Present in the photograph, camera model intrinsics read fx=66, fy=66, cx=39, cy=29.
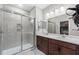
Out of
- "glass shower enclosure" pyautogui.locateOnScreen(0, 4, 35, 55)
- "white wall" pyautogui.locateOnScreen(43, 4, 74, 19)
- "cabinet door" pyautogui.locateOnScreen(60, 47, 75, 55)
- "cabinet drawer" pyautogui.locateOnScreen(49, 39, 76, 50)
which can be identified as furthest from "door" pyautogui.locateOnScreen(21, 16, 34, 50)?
"cabinet door" pyautogui.locateOnScreen(60, 47, 75, 55)

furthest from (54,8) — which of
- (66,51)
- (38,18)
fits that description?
(66,51)

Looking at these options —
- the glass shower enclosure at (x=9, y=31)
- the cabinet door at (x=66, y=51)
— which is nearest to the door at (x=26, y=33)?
the glass shower enclosure at (x=9, y=31)

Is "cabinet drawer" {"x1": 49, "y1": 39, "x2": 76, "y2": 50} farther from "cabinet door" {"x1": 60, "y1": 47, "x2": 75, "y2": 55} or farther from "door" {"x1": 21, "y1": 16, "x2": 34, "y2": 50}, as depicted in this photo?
"door" {"x1": 21, "y1": 16, "x2": 34, "y2": 50}

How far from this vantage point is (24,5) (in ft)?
3.90

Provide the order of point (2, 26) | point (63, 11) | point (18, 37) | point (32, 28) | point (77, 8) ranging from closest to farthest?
1. point (77, 8)
2. point (63, 11)
3. point (2, 26)
4. point (18, 37)
5. point (32, 28)

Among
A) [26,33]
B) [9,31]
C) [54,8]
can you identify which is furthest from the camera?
[26,33]

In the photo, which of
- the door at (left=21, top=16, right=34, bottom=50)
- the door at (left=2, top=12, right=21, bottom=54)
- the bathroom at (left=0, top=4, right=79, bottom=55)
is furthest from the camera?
the door at (left=21, top=16, right=34, bottom=50)

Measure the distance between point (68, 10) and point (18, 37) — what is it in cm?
122

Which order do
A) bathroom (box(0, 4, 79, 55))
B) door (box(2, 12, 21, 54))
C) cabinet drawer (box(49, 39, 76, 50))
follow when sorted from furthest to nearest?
door (box(2, 12, 21, 54)) < bathroom (box(0, 4, 79, 55)) < cabinet drawer (box(49, 39, 76, 50))

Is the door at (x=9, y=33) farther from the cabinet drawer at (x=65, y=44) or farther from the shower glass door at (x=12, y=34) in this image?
the cabinet drawer at (x=65, y=44)

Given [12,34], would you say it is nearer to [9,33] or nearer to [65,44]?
[9,33]

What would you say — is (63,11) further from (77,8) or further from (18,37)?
(18,37)

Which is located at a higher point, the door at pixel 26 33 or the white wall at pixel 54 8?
the white wall at pixel 54 8

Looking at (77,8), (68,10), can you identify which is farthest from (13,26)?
(77,8)
